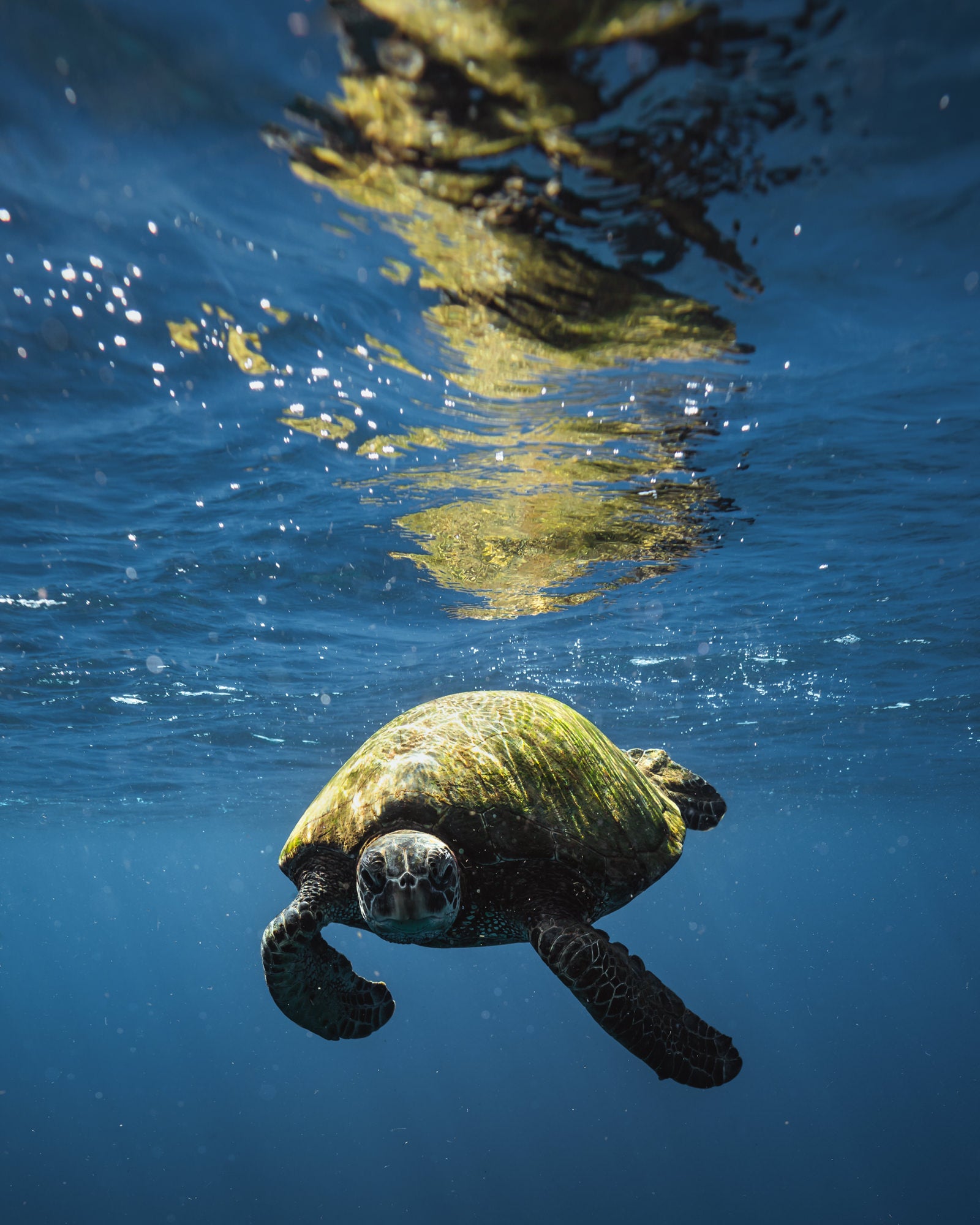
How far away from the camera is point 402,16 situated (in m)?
4.33

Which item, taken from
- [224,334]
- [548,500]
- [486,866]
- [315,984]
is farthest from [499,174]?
[315,984]

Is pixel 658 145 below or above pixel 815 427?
above

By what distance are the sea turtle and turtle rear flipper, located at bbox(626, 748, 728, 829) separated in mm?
982

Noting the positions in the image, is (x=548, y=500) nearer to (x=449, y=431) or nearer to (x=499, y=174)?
(x=449, y=431)

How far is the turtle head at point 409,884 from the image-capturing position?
14.4 feet

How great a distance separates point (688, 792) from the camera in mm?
7863

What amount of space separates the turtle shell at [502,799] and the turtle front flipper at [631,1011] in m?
0.73

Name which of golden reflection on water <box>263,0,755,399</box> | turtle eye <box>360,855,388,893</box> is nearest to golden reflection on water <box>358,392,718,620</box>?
golden reflection on water <box>263,0,755,399</box>

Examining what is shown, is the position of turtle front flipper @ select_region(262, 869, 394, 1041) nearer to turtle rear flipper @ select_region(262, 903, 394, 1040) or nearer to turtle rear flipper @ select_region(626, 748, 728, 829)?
turtle rear flipper @ select_region(262, 903, 394, 1040)

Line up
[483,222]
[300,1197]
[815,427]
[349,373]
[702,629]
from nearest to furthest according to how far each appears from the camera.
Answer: [483,222]
[349,373]
[815,427]
[702,629]
[300,1197]

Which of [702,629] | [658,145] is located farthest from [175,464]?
[702,629]

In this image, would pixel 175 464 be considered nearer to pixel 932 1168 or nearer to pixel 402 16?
pixel 402 16

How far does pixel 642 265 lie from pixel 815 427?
4.56 metres

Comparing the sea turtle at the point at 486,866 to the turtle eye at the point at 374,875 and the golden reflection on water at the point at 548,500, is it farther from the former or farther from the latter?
the golden reflection on water at the point at 548,500
